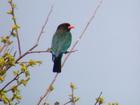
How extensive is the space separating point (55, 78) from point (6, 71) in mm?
594

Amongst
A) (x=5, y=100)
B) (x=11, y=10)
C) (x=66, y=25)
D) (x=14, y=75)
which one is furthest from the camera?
(x=66, y=25)

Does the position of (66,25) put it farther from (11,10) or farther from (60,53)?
(11,10)

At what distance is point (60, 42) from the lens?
229 inches

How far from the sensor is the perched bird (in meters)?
5.18

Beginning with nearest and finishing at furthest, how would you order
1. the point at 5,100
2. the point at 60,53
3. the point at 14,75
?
the point at 5,100, the point at 14,75, the point at 60,53

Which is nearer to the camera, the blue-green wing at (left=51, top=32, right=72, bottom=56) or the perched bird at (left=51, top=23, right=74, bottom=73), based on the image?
the perched bird at (left=51, top=23, right=74, bottom=73)

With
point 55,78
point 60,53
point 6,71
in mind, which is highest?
point 6,71

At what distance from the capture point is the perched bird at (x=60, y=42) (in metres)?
5.18

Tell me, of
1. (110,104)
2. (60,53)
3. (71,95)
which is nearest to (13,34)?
(71,95)

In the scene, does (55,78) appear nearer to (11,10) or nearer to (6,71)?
(6,71)

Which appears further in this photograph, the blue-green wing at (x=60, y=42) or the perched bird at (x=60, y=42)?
the blue-green wing at (x=60, y=42)

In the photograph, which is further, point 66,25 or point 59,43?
point 66,25

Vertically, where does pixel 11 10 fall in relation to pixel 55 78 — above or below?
above

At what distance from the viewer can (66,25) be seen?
256 inches
